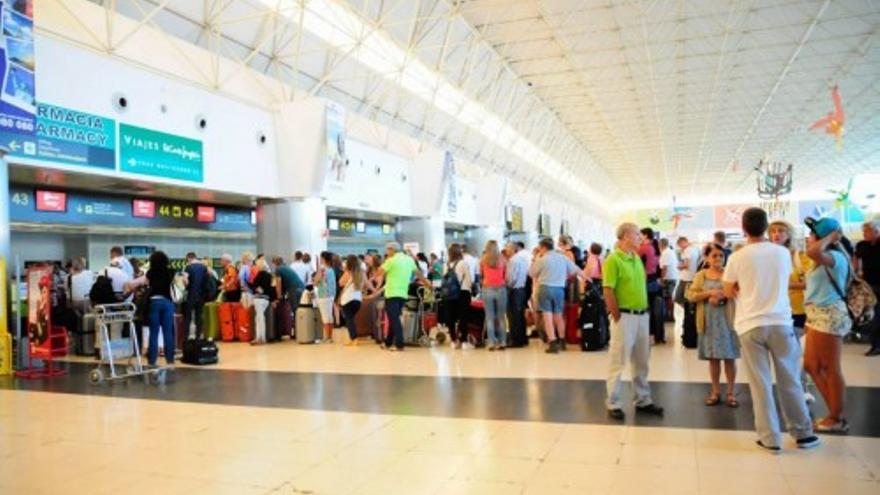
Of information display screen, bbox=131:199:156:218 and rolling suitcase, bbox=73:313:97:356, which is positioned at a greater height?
information display screen, bbox=131:199:156:218

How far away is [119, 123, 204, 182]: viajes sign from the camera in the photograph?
11125 mm

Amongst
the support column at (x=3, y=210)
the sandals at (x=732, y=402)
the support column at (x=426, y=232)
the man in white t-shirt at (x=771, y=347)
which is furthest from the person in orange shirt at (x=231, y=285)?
the support column at (x=426, y=232)

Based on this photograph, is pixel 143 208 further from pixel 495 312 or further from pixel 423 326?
pixel 495 312

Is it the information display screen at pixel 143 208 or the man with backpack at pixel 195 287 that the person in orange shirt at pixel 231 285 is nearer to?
the man with backpack at pixel 195 287

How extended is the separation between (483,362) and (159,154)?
24.8ft

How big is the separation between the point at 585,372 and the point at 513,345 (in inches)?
95.5

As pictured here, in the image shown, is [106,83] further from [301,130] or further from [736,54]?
[736,54]

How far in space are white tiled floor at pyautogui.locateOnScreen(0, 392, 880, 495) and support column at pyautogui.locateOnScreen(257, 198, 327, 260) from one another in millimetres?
9550

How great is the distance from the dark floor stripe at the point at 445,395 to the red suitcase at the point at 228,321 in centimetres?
377

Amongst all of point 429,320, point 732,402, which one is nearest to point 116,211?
point 429,320

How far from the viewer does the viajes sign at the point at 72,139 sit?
958 cm

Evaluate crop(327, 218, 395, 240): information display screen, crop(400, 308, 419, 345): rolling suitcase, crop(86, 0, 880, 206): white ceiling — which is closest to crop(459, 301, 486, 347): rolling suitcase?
crop(400, 308, 419, 345): rolling suitcase

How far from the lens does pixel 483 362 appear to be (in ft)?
26.2

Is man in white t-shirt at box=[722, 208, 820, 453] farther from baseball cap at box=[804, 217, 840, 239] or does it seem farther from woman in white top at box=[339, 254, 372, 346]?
woman in white top at box=[339, 254, 372, 346]
